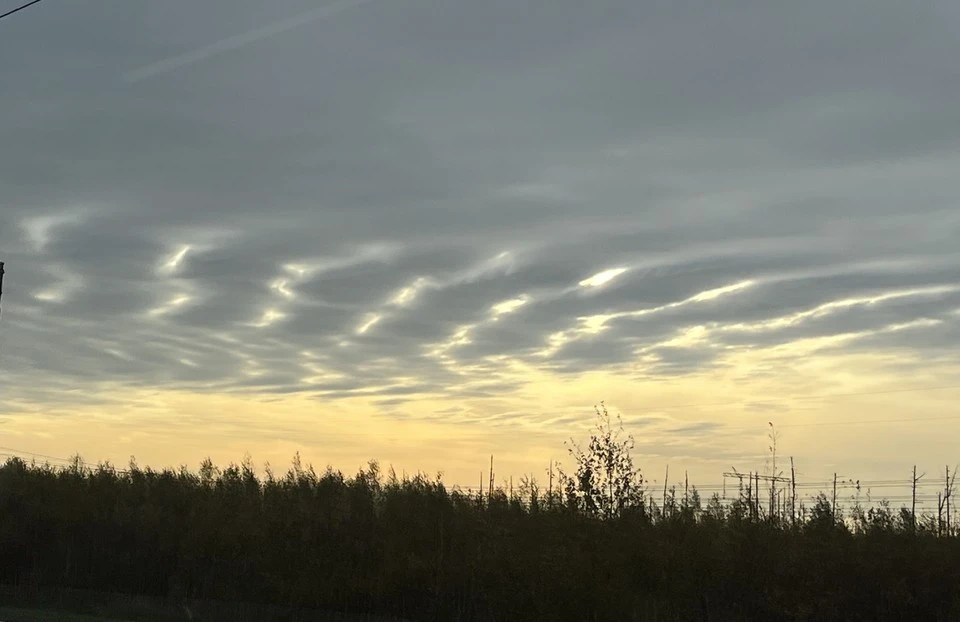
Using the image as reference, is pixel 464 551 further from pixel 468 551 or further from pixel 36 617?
pixel 36 617

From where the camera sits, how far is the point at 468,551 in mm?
31547

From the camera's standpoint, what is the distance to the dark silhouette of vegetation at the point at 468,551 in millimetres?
25984

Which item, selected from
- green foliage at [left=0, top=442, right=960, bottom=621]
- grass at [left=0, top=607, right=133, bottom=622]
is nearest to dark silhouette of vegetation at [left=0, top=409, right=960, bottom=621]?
green foliage at [left=0, top=442, right=960, bottom=621]

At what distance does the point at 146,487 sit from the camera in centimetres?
4353

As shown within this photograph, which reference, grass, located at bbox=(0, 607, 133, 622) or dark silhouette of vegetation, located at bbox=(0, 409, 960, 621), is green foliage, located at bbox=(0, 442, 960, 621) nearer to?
dark silhouette of vegetation, located at bbox=(0, 409, 960, 621)

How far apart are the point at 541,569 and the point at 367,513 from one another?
8.85 metres

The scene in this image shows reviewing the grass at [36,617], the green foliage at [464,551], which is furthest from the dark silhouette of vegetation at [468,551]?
the grass at [36,617]

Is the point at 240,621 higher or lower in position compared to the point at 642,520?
lower

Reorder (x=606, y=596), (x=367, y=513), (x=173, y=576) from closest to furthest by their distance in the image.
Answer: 1. (x=606, y=596)
2. (x=367, y=513)
3. (x=173, y=576)

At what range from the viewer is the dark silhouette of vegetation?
2598cm

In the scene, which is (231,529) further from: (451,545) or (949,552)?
(949,552)

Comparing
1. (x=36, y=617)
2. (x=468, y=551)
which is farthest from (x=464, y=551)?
(x=36, y=617)

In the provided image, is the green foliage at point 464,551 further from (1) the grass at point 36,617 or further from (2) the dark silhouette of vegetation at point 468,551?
(1) the grass at point 36,617

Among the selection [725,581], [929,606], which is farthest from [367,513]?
[929,606]
